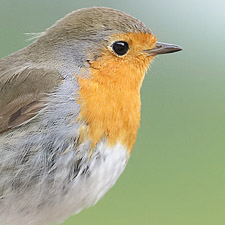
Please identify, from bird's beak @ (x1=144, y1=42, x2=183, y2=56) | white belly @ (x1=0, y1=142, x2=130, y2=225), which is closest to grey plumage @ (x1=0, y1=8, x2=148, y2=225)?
white belly @ (x1=0, y1=142, x2=130, y2=225)

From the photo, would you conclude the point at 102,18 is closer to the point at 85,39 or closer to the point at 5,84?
the point at 85,39

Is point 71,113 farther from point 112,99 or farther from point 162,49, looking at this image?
point 162,49

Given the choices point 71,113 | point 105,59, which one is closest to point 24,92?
point 71,113

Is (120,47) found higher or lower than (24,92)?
higher

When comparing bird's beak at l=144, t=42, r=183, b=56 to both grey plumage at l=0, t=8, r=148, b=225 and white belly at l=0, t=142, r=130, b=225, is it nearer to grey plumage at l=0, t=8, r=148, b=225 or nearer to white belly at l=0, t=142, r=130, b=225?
grey plumage at l=0, t=8, r=148, b=225

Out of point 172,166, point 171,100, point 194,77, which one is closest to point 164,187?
point 172,166

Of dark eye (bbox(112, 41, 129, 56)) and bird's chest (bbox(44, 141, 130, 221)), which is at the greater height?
dark eye (bbox(112, 41, 129, 56))

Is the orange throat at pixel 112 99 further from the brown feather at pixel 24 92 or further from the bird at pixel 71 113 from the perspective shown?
the brown feather at pixel 24 92
